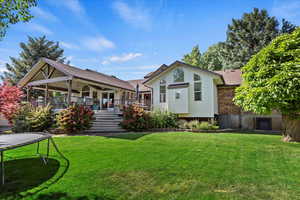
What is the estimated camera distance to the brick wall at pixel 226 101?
551 inches

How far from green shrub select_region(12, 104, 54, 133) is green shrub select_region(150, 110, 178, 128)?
747 cm

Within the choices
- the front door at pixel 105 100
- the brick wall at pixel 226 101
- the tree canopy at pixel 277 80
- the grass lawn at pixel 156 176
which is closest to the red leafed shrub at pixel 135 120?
the grass lawn at pixel 156 176

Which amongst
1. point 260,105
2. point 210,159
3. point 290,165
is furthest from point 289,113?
point 210,159

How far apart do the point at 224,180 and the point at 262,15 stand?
31869 millimetres

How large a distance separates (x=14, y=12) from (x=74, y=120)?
23.2 feet

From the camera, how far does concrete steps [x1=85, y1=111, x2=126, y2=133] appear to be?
11728mm

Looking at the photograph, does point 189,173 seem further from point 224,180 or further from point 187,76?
point 187,76

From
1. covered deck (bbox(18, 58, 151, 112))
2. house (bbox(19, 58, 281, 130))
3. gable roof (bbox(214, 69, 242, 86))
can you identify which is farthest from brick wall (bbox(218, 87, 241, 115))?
covered deck (bbox(18, 58, 151, 112))

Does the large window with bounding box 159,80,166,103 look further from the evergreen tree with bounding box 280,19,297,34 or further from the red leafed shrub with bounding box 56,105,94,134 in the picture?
the evergreen tree with bounding box 280,19,297,34

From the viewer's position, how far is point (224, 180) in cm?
338

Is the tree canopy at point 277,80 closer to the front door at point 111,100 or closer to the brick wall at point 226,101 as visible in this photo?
the brick wall at point 226,101

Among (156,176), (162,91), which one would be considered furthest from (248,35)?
(156,176)

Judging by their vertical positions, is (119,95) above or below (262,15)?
below

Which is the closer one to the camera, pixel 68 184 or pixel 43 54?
pixel 68 184
